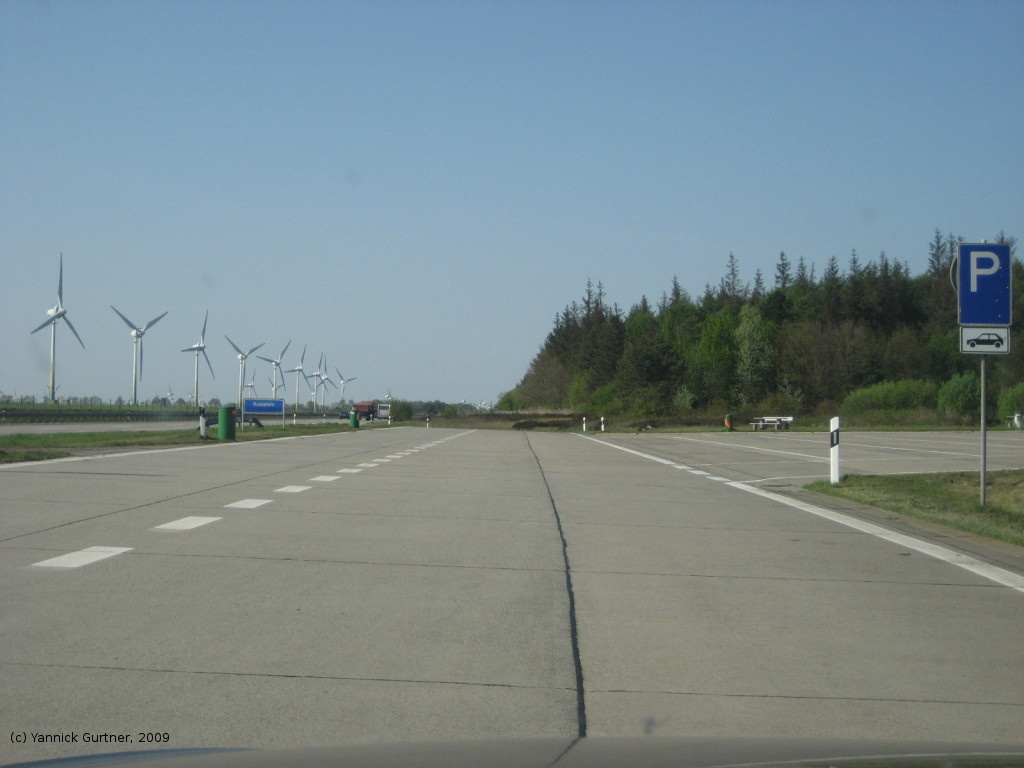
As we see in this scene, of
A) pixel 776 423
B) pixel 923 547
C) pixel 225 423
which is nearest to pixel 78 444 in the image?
pixel 225 423

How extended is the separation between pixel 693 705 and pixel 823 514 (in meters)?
9.57

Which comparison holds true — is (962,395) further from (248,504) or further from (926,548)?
(248,504)

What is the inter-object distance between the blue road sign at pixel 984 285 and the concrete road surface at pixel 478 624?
11.6ft

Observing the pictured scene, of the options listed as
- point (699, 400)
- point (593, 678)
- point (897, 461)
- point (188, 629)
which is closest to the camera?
point (593, 678)

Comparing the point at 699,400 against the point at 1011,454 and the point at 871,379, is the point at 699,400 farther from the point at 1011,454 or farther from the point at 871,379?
the point at 1011,454

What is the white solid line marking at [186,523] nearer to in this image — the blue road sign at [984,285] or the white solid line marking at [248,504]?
the white solid line marking at [248,504]

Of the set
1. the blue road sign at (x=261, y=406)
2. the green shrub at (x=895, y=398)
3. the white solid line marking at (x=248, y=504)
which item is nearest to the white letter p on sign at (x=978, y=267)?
the white solid line marking at (x=248, y=504)

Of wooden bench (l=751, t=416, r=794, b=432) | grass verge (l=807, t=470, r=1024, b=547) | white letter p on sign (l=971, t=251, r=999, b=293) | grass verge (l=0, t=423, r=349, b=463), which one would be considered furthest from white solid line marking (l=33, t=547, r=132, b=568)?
wooden bench (l=751, t=416, r=794, b=432)

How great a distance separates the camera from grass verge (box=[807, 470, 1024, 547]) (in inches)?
493

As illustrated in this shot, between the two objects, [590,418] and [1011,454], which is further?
[590,418]

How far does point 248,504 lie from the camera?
1285 cm

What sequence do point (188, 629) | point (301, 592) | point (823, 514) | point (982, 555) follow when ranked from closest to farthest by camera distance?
point (188, 629), point (301, 592), point (982, 555), point (823, 514)

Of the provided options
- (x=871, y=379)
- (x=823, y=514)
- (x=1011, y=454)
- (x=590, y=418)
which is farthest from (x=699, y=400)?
(x=823, y=514)

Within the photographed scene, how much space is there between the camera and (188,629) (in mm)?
6121
